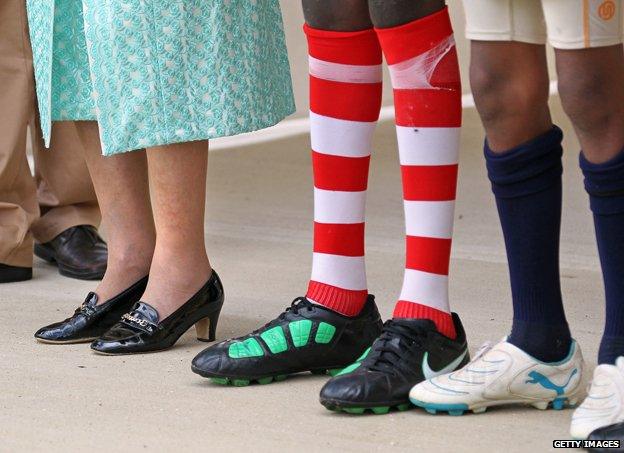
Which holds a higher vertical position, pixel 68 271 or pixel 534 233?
pixel 534 233

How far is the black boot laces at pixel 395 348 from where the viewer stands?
170 cm

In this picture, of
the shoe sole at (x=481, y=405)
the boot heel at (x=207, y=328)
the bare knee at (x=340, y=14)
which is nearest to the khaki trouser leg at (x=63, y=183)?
the boot heel at (x=207, y=328)

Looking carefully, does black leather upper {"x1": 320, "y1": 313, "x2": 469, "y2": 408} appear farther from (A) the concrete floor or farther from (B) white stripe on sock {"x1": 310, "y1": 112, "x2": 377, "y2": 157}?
(B) white stripe on sock {"x1": 310, "y1": 112, "x2": 377, "y2": 157}

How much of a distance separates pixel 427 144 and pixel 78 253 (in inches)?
52.1

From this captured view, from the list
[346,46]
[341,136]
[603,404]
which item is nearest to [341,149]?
[341,136]

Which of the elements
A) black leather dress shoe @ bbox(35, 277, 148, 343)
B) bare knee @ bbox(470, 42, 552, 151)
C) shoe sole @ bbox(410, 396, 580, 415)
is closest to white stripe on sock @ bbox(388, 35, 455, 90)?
bare knee @ bbox(470, 42, 552, 151)

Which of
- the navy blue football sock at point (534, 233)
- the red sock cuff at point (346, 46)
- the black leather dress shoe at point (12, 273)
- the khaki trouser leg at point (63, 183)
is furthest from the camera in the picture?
the khaki trouser leg at point (63, 183)

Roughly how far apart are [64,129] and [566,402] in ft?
5.40

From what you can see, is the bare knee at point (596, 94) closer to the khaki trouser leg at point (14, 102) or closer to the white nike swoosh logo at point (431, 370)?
the white nike swoosh logo at point (431, 370)

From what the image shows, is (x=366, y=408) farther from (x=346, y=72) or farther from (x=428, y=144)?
(x=346, y=72)

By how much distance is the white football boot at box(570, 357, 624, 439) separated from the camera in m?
1.51

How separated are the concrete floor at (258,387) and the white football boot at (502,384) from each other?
2 centimetres

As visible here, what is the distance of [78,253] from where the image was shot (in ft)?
9.22

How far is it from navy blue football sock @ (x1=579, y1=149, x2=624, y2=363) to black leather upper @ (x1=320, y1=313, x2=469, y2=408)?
265 mm
